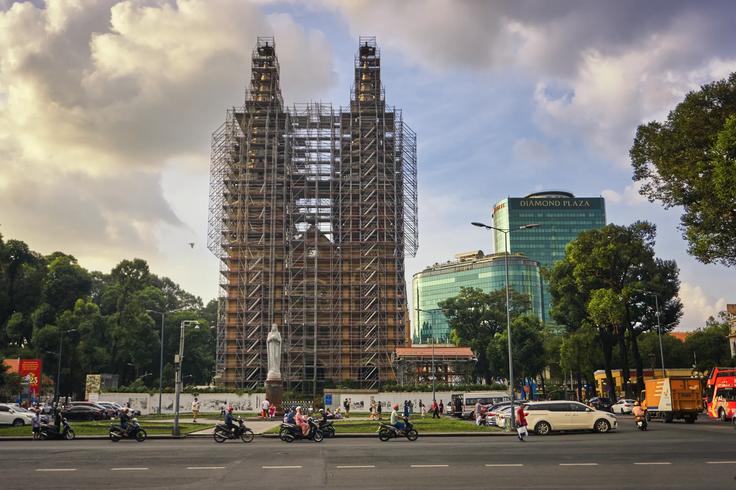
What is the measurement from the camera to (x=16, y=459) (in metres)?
18.8

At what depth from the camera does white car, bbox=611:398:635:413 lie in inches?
2135

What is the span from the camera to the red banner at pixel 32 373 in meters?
57.7

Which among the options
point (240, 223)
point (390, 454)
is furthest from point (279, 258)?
point (390, 454)

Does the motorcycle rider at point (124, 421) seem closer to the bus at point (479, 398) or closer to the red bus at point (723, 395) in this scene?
the bus at point (479, 398)

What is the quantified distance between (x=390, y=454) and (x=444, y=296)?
154 m

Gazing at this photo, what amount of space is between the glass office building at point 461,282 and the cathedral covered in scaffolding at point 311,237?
249 feet

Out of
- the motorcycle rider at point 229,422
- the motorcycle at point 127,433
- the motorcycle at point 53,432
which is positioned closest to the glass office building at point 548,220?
the motorcycle rider at point 229,422

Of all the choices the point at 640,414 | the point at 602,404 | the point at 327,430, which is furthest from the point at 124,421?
the point at 602,404

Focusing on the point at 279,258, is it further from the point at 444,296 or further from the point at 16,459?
the point at 444,296

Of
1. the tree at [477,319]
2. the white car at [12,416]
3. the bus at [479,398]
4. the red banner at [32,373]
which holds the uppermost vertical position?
the tree at [477,319]

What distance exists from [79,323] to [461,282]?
114876mm

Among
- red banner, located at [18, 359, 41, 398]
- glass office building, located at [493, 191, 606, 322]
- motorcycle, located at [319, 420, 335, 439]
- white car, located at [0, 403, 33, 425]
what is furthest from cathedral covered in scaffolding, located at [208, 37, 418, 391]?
glass office building, located at [493, 191, 606, 322]

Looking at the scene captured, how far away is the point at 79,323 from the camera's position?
220 feet

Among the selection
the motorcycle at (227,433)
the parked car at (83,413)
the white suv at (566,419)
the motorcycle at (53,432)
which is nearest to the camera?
the motorcycle at (227,433)
